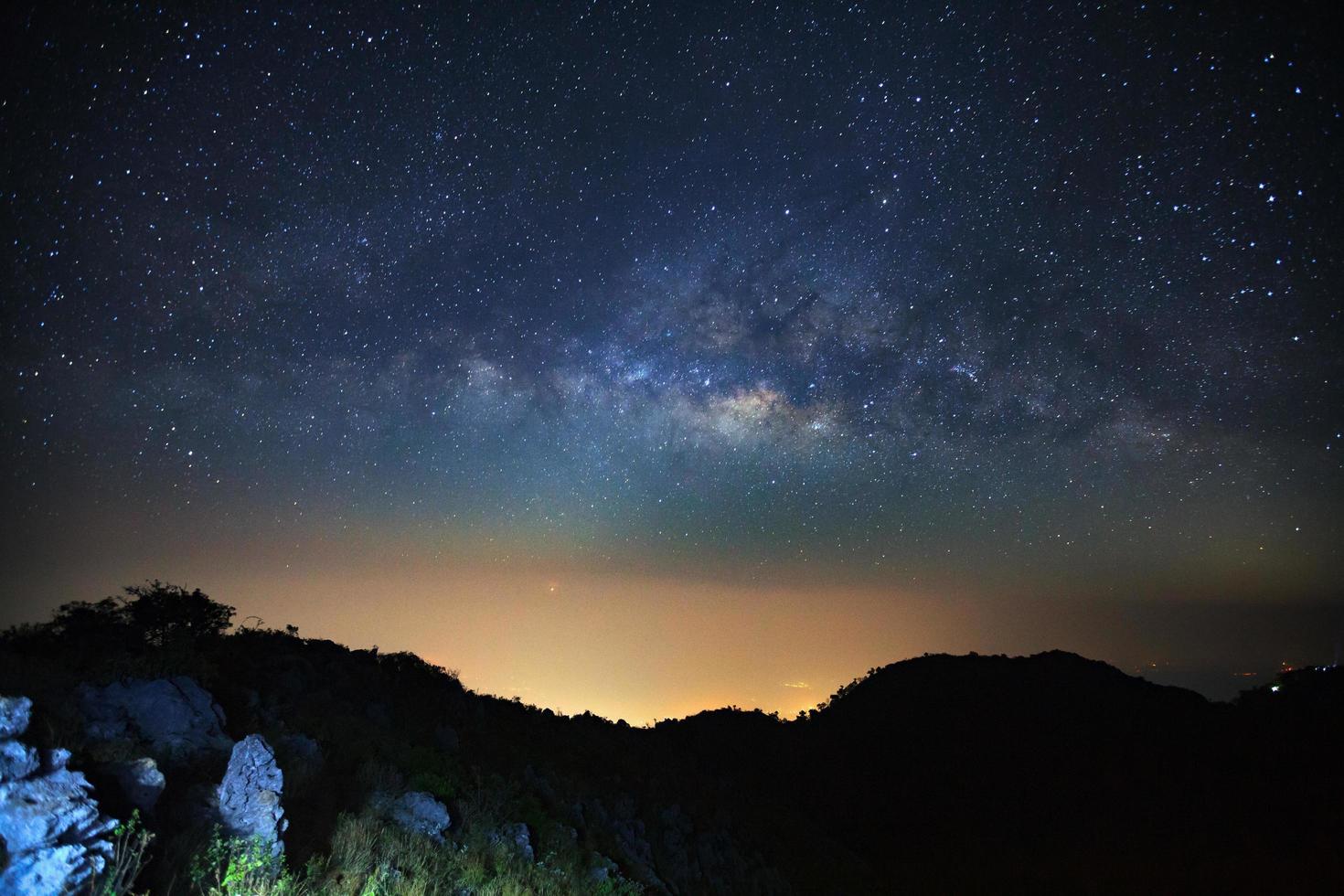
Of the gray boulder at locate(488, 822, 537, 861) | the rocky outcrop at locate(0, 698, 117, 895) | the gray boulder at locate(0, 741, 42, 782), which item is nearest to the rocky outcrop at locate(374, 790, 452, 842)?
the gray boulder at locate(488, 822, 537, 861)

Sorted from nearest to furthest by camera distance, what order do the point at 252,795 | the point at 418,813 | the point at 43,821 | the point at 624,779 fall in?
the point at 43,821, the point at 252,795, the point at 418,813, the point at 624,779

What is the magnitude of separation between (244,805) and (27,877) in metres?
2.39

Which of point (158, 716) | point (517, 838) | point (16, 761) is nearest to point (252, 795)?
point (16, 761)

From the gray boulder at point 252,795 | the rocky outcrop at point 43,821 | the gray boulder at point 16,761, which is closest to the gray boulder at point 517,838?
the gray boulder at point 252,795

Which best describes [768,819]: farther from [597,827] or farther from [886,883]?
[597,827]

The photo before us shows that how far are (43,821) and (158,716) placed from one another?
169 inches

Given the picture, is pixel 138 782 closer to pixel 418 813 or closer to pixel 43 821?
pixel 43 821

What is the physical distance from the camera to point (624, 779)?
694 inches

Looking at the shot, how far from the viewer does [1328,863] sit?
21.1 meters

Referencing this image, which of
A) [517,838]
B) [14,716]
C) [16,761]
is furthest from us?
[517,838]

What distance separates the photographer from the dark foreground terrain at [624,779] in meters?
6.55

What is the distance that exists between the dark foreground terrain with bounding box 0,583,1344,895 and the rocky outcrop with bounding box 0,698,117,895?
21 mm

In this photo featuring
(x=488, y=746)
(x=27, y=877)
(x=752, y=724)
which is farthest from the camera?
(x=752, y=724)

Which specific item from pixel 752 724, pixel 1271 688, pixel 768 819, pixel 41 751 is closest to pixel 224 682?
pixel 41 751
